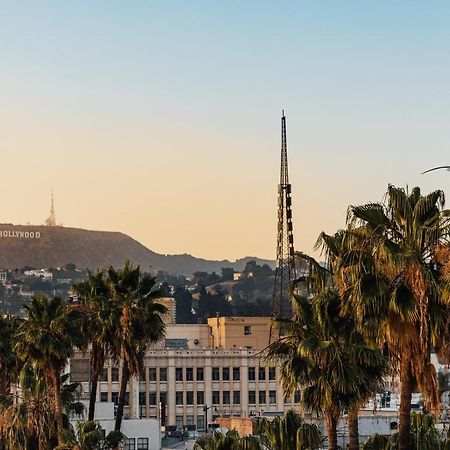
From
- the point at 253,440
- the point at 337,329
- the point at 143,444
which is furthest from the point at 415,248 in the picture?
the point at 143,444

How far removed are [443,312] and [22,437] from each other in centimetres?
3760

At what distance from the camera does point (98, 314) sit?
6756cm

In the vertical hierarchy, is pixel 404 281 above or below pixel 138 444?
above

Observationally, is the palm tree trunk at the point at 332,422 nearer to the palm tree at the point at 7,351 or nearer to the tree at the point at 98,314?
the tree at the point at 98,314

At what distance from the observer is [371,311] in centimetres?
3981

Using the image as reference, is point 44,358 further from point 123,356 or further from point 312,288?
point 312,288

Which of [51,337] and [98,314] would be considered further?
[51,337]

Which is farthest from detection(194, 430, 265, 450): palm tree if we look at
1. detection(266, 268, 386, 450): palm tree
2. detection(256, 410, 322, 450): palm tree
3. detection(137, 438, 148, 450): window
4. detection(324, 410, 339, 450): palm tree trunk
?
detection(137, 438, 148, 450): window

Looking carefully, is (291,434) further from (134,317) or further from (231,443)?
(134,317)

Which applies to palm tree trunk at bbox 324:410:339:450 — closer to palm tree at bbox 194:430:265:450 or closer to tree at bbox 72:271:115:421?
palm tree at bbox 194:430:265:450

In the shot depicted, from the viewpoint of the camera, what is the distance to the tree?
67500 millimetres

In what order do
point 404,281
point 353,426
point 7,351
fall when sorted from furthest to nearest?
point 7,351 < point 353,426 < point 404,281

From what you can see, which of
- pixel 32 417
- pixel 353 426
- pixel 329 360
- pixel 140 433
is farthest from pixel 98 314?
pixel 140 433

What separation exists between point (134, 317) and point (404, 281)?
28.8m
